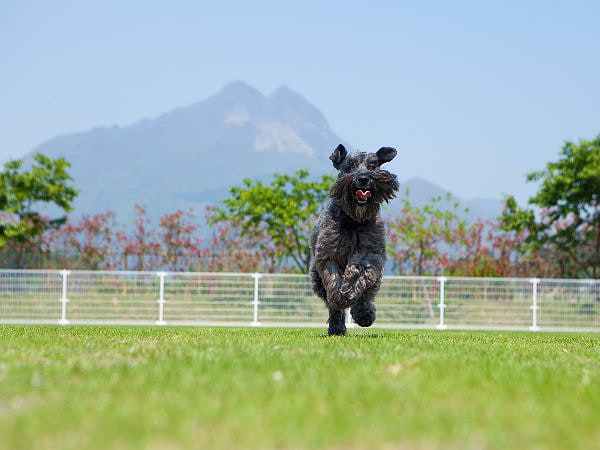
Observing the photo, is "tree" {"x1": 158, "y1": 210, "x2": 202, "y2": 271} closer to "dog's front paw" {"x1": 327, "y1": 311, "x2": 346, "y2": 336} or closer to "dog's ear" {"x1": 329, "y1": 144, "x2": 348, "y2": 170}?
"dog's front paw" {"x1": 327, "y1": 311, "x2": 346, "y2": 336}

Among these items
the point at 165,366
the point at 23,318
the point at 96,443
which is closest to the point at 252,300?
the point at 23,318

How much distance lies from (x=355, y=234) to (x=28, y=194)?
61.3ft

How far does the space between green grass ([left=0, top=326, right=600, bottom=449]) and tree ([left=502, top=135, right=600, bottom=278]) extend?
18.4 meters

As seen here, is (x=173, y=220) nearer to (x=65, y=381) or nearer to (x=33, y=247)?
(x=33, y=247)

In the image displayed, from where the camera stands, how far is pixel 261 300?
20719mm

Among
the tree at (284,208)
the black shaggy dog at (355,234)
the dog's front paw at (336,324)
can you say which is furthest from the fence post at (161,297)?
the black shaggy dog at (355,234)

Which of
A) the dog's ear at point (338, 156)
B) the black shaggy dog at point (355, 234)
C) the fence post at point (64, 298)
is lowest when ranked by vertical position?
the fence post at point (64, 298)

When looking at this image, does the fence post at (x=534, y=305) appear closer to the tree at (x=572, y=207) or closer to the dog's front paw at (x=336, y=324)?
the tree at (x=572, y=207)

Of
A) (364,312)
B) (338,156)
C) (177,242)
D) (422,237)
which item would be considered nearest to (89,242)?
(177,242)

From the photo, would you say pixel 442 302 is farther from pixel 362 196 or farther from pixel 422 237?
pixel 362 196

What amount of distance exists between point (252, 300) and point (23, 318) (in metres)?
5.52

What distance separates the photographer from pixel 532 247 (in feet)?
81.2

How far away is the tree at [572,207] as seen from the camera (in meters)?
23.6

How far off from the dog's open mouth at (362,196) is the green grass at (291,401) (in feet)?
8.88
